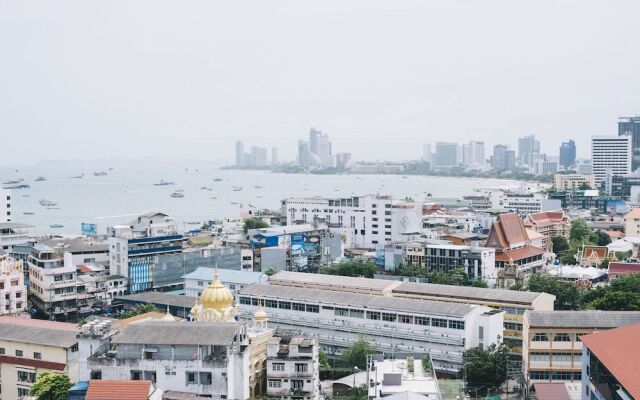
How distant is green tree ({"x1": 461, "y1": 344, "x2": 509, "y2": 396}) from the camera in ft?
53.8

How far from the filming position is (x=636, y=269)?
2712 cm

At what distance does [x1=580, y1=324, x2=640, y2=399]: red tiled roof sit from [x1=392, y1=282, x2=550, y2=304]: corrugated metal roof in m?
6.18

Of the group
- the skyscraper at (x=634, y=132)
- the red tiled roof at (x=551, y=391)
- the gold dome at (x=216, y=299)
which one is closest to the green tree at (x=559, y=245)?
the red tiled roof at (x=551, y=391)

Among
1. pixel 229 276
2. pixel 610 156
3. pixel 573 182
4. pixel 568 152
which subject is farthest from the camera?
pixel 568 152

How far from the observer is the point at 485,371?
16375 millimetres

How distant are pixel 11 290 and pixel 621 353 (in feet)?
55.7

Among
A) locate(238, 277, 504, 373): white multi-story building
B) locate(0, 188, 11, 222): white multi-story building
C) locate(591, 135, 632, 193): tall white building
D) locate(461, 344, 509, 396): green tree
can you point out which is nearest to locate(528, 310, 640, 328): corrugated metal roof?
locate(461, 344, 509, 396): green tree

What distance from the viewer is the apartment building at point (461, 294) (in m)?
19.7

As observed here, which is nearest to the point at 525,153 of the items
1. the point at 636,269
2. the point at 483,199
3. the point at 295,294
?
the point at 483,199

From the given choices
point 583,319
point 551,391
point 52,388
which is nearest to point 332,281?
point 583,319

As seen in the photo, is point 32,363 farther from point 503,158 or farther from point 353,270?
point 503,158

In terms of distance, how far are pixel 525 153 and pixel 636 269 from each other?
130 meters

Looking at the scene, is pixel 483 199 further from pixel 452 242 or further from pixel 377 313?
pixel 377 313

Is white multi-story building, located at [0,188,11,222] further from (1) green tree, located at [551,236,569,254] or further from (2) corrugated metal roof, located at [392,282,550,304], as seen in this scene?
(1) green tree, located at [551,236,569,254]
